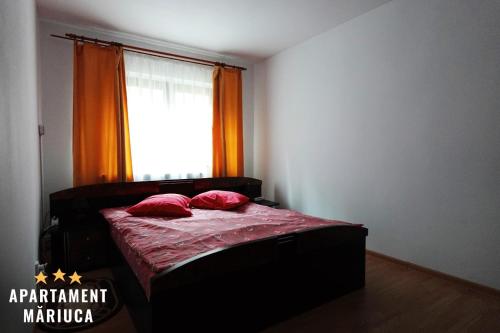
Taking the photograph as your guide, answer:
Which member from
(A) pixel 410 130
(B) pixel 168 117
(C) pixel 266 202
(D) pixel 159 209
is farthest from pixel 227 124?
(A) pixel 410 130

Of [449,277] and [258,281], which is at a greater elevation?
[258,281]

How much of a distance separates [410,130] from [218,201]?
2057mm

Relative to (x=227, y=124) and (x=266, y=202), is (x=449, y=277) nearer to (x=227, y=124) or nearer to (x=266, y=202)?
(x=266, y=202)

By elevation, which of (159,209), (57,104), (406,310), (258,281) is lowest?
(406,310)

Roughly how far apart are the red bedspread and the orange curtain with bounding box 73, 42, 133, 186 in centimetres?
55

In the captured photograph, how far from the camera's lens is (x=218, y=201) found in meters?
3.09

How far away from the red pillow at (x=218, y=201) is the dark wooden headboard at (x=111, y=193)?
0.46 metres

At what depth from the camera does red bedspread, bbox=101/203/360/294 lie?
165 centimetres

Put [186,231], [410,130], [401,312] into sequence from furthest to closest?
[410,130], [186,231], [401,312]

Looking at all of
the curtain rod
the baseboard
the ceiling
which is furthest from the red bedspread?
the ceiling

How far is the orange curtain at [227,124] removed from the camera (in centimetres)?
399

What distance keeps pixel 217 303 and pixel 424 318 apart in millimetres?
1390

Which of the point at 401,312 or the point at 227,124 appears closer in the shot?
the point at 401,312

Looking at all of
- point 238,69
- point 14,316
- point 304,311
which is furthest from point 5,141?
point 238,69
